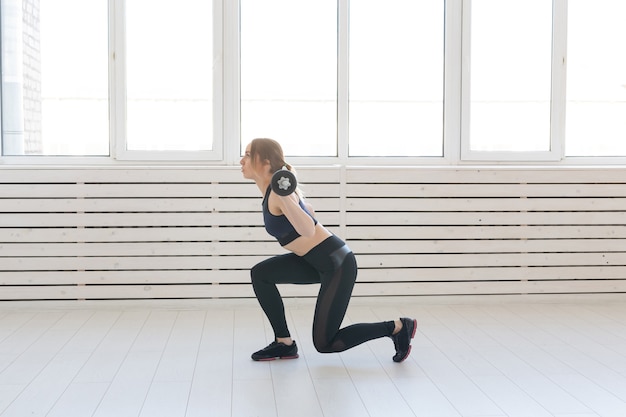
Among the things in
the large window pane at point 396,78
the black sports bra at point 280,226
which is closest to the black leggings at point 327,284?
the black sports bra at point 280,226

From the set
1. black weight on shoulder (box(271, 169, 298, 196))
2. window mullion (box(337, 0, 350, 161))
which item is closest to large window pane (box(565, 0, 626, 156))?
window mullion (box(337, 0, 350, 161))

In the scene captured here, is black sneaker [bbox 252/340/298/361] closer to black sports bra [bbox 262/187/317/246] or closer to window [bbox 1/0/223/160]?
black sports bra [bbox 262/187/317/246]

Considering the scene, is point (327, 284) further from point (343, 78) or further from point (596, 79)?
point (596, 79)

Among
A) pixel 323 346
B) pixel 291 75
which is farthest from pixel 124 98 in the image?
pixel 323 346

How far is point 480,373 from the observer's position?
12.3 feet

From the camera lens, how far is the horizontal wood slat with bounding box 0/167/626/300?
539cm

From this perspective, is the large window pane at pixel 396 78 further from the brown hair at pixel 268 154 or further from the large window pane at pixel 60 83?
the brown hair at pixel 268 154

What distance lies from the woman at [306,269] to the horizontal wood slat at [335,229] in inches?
60.6

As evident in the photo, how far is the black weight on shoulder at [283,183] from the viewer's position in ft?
11.6

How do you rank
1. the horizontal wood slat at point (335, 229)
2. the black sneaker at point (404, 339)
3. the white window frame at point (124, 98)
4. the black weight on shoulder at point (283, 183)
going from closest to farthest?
the black weight on shoulder at point (283, 183)
the black sneaker at point (404, 339)
the horizontal wood slat at point (335, 229)
the white window frame at point (124, 98)

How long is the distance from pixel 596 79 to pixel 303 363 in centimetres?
353

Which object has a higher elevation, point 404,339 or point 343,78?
point 343,78

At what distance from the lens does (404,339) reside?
3916 millimetres

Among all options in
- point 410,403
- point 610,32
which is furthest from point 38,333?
point 610,32
